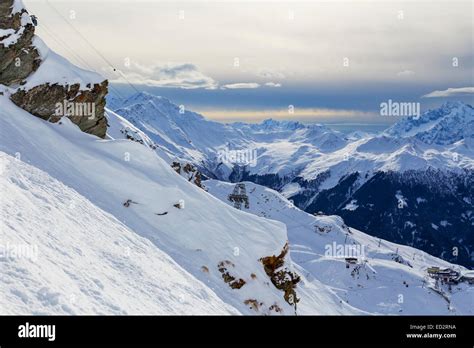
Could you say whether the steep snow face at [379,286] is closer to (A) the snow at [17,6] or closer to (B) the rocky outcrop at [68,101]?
(B) the rocky outcrop at [68,101]

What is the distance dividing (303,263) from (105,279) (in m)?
109

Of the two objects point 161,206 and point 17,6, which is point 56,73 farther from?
point 161,206

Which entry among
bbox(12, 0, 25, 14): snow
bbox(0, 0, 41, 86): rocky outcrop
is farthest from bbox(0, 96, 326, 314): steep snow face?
bbox(12, 0, 25, 14): snow

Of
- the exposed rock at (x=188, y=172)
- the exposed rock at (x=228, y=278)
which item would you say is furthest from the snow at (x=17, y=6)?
the exposed rock at (x=228, y=278)

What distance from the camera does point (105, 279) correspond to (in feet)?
54.5

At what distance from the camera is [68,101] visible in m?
43.6

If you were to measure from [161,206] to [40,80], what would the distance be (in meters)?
17.4

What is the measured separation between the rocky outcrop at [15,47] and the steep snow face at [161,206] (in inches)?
150

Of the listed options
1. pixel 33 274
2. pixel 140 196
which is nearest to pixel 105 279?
pixel 33 274

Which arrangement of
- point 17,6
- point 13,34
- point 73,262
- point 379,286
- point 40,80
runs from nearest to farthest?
point 73,262 < point 40,80 < point 13,34 < point 17,6 < point 379,286

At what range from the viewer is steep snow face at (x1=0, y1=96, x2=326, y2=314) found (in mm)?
31047

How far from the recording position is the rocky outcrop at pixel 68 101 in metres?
40.2

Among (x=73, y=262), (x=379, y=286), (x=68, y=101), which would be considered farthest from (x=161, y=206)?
(x=379, y=286)

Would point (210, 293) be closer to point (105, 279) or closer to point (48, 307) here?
point (105, 279)
